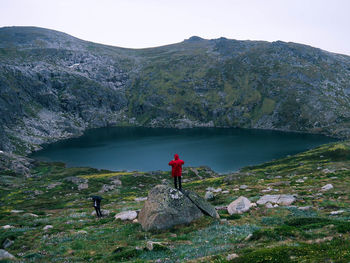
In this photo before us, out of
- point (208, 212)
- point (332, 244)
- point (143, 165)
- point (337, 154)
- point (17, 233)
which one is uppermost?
point (332, 244)

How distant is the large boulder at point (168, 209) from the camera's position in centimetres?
2223

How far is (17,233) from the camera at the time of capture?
25.4 m

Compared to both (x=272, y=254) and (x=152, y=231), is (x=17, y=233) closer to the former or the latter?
(x=152, y=231)

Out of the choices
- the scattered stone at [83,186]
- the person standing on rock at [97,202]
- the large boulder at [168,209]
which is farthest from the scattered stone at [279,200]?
the scattered stone at [83,186]

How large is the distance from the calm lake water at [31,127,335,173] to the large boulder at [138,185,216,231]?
89591 millimetres

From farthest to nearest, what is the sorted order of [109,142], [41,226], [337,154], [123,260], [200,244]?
[109,142] < [337,154] < [41,226] < [200,244] < [123,260]

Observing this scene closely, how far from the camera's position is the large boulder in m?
22.2

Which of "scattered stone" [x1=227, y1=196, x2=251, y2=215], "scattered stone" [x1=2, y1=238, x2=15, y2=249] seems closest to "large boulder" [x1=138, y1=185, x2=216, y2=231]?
"scattered stone" [x1=227, y1=196, x2=251, y2=215]

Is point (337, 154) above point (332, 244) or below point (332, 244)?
below

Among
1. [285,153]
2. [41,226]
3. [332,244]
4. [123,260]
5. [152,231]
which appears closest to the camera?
[332,244]

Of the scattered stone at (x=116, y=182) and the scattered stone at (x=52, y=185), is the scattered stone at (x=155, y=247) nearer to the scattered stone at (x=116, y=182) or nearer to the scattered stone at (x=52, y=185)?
the scattered stone at (x=52, y=185)

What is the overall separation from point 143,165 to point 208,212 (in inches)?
4161

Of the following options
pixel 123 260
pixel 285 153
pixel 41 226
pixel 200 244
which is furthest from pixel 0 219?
pixel 285 153

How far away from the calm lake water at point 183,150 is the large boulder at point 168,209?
8959 centimetres
